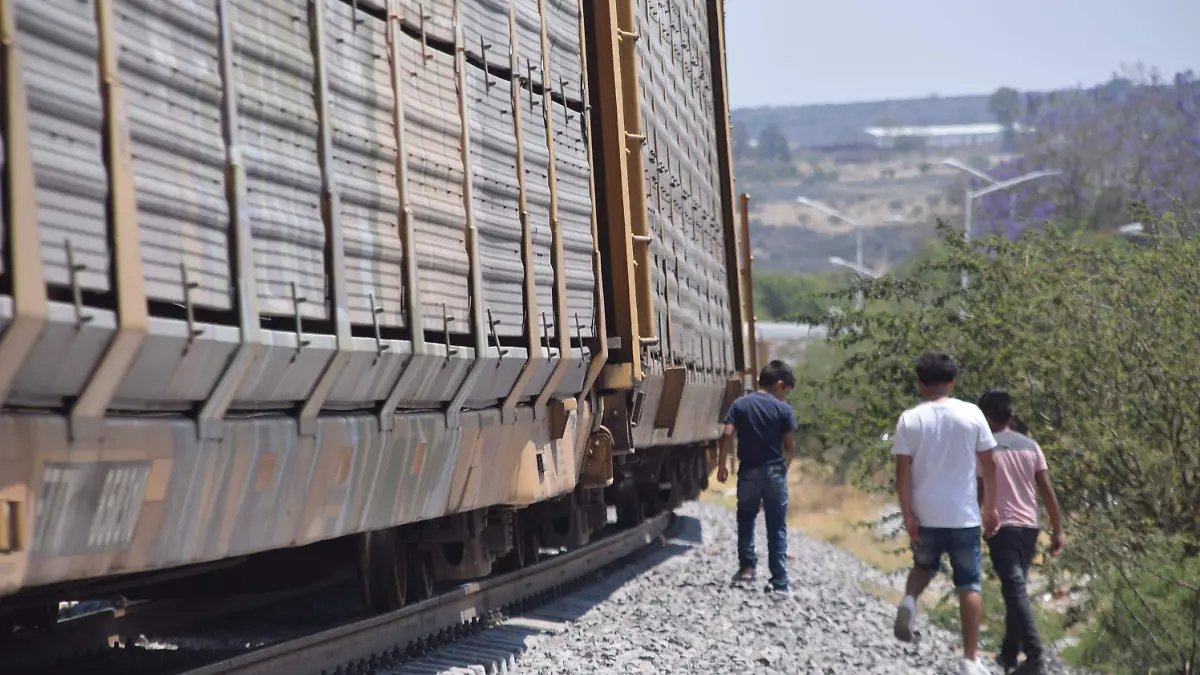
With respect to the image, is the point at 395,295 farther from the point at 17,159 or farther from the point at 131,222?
the point at 17,159

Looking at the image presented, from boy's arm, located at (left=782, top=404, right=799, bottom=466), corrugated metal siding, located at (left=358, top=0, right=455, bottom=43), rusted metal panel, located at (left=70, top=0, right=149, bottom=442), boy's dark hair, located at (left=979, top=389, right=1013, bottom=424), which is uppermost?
corrugated metal siding, located at (left=358, top=0, right=455, bottom=43)

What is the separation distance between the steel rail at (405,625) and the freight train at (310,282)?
10.2 inches

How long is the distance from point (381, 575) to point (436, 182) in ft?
9.62

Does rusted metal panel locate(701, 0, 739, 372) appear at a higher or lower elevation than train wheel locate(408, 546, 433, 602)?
higher

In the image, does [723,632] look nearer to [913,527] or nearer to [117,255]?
[913,527]

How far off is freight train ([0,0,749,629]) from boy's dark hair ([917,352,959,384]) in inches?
82.8

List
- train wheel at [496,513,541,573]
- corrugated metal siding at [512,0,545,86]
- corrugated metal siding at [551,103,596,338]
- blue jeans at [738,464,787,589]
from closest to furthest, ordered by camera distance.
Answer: corrugated metal siding at [512,0,545,86], corrugated metal siding at [551,103,596,338], train wheel at [496,513,541,573], blue jeans at [738,464,787,589]

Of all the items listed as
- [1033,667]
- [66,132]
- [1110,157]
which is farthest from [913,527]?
[1110,157]

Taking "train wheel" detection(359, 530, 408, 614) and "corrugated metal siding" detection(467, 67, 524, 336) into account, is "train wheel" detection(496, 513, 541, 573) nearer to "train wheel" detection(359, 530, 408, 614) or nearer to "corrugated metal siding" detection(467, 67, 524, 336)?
"train wheel" detection(359, 530, 408, 614)

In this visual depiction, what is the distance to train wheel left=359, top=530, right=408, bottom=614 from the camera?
32.1 ft

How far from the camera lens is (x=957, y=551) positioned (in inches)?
342

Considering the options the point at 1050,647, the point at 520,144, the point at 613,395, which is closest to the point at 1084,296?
the point at 1050,647

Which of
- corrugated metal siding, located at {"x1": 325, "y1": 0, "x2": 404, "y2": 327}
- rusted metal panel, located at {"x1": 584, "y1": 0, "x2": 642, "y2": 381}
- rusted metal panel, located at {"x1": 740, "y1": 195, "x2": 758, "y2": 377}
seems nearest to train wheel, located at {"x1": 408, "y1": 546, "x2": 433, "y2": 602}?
rusted metal panel, located at {"x1": 584, "y1": 0, "x2": 642, "y2": 381}

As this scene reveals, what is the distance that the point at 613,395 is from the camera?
A: 11453 millimetres
